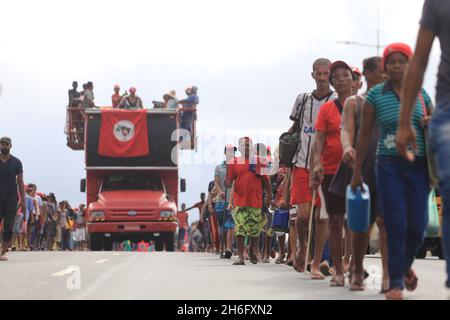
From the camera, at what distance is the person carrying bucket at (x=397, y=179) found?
7.60 m

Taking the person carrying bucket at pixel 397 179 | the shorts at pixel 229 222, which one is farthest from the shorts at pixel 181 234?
the person carrying bucket at pixel 397 179

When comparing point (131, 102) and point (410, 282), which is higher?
point (131, 102)

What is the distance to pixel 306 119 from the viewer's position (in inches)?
479

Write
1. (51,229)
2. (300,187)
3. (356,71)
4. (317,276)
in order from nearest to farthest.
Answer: (317,276)
(356,71)
(300,187)
(51,229)

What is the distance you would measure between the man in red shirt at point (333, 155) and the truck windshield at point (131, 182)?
17.9 m

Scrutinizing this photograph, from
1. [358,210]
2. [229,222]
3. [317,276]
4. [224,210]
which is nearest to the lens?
[358,210]

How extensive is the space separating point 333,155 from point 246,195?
17.0 feet

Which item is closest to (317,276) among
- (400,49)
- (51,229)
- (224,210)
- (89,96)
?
(400,49)

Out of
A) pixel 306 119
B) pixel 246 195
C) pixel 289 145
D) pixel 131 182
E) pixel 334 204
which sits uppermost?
pixel 306 119

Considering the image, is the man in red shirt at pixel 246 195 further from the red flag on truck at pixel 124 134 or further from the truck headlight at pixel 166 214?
the truck headlight at pixel 166 214

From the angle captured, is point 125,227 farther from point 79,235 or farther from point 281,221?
point 281,221

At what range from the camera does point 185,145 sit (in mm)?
30297

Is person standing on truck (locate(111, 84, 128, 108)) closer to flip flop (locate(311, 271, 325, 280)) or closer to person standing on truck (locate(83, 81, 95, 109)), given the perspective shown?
person standing on truck (locate(83, 81, 95, 109))
